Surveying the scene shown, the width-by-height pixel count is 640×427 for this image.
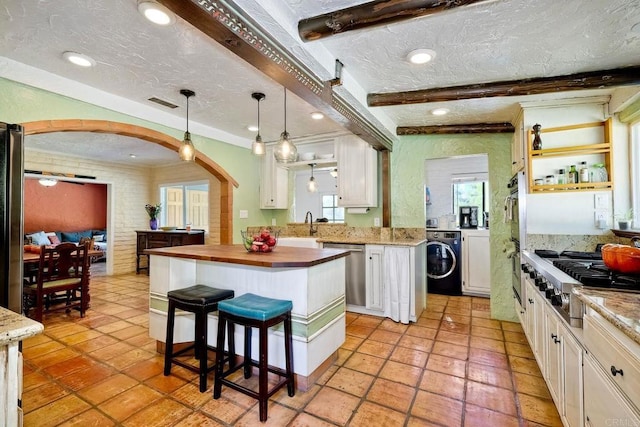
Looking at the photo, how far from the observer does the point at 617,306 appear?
1180 mm

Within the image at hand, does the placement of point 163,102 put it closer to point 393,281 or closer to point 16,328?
point 16,328

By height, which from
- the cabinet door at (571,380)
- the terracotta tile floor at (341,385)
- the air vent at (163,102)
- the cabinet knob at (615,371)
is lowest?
the terracotta tile floor at (341,385)

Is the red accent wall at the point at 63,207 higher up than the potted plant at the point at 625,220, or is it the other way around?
the red accent wall at the point at 63,207

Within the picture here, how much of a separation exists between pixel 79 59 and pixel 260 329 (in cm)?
229

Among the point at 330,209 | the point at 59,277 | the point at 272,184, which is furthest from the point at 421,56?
the point at 330,209

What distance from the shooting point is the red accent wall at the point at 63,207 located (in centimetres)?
674

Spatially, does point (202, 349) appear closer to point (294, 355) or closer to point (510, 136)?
point (294, 355)

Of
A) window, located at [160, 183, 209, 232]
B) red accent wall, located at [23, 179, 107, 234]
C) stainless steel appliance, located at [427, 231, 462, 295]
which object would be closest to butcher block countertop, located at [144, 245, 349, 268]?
stainless steel appliance, located at [427, 231, 462, 295]

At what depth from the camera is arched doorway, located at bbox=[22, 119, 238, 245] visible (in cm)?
248

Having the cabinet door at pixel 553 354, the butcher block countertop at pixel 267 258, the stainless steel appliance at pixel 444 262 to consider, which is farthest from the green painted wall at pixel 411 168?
the cabinet door at pixel 553 354

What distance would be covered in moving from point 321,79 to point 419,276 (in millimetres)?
2607

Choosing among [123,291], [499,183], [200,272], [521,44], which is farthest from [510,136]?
[123,291]

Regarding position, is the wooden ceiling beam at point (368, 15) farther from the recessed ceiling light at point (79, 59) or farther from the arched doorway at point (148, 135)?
the arched doorway at point (148, 135)

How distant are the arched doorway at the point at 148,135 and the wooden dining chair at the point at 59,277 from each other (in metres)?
1.62
